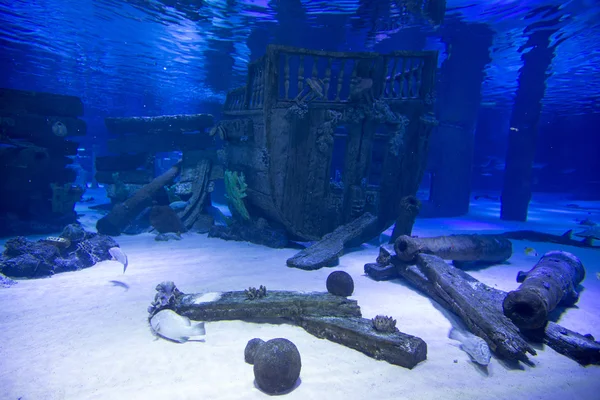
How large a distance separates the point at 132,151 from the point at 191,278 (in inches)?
370

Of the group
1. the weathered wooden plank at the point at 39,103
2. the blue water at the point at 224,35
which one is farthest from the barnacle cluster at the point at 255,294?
the blue water at the point at 224,35

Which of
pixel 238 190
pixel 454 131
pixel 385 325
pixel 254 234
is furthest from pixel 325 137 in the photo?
pixel 454 131

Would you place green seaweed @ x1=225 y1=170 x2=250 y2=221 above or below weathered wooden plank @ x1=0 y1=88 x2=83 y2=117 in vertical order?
below

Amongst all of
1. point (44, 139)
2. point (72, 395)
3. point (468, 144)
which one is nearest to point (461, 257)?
point (72, 395)

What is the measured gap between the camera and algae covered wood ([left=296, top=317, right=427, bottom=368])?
3.89m

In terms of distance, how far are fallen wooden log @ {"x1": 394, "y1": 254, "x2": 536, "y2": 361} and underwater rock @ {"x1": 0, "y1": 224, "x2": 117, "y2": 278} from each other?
25.4ft

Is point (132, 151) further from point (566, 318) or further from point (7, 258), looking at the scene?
point (566, 318)

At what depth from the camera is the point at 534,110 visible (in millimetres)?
16891

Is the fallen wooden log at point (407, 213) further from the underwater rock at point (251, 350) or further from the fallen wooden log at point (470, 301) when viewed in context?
the underwater rock at point (251, 350)

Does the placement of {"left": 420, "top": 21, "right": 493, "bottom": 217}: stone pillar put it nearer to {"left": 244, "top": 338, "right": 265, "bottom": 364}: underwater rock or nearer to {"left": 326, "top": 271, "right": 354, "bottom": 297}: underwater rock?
{"left": 326, "top": 271, "right": 354, "bottom": 297}: underwater rock

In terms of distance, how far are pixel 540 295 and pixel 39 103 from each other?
50.4ft

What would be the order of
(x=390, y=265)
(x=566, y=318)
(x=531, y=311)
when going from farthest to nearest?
(x=390, y=265), (x=566, y=318), (x=531, y=311)

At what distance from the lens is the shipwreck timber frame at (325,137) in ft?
27.3

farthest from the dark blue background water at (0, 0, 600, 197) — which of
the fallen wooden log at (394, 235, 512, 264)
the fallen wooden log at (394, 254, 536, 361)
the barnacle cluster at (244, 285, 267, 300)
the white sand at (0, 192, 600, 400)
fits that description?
the barnacle cluster at (244, 285, 267, 300)
